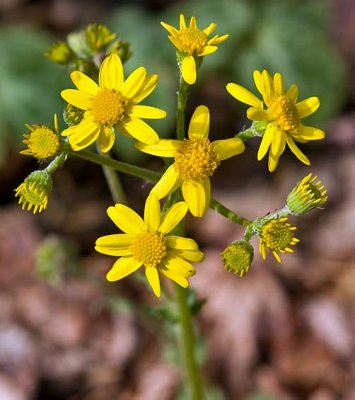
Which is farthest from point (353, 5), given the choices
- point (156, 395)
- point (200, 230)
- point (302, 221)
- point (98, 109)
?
point (98, 109)

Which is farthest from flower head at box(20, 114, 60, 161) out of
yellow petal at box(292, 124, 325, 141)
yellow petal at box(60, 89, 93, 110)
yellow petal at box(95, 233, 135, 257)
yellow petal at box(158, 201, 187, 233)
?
yellow petal at box(292, 124, 325, 141)

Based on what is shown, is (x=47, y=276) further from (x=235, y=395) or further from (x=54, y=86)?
(x=54, y=86)

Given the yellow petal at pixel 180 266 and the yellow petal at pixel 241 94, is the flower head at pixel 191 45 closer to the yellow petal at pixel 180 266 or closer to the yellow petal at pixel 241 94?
the yellow petal at pixel 241 94

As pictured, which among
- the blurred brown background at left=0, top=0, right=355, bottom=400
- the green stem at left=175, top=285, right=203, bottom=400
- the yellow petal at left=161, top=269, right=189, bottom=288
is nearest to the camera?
the yellow petal at left=161, top=269, right=189, bottom=288

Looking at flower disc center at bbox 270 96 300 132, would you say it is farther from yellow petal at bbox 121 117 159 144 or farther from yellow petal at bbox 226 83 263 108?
yellow petal at bbox 121 117 159 144

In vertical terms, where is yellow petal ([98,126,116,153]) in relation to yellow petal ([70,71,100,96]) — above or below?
below

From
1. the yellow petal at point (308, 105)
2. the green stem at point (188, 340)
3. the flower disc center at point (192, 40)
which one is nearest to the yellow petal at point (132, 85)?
the flower disc center at point (192, 40)

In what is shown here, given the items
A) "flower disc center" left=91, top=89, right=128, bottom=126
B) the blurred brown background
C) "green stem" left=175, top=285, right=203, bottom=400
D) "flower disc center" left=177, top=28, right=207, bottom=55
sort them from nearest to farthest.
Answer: "flower disc center" left=91, top=89, right=128, bottom=126 < "flower disc center" left=177, top=28, right=207, bottom=55 < "green stem" left=175, top=285, right=203, bottom=400 < the blurred brown background
